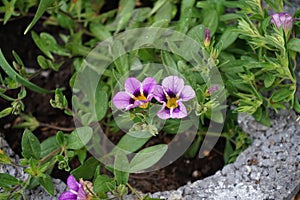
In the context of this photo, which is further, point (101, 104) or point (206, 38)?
point (101, 104)

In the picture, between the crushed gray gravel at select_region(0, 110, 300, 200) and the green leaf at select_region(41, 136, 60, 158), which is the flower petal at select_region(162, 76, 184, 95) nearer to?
the crushed gray gravel at select_region(0, 110, 300, 200)

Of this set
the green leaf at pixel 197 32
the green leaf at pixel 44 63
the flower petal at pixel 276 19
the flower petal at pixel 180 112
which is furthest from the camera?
the green leaf at pixel 44 63

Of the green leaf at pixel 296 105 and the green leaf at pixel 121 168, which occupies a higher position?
the green leaf at pixel 121 168

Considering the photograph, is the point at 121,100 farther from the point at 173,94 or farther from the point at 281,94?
the point at 281,94

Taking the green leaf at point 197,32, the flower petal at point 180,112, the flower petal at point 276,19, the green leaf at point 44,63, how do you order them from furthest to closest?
the green leaf at point 44,63
the green leaf at point 197,32
the flower petal at point 276,19
the flower petal at point 180,112

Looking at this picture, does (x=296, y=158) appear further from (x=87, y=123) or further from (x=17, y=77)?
(x=17, y=77)

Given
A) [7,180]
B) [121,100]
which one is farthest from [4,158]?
[121,100]

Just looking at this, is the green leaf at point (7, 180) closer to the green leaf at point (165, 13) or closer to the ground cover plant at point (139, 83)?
the ground cover plant at point (139, 83)

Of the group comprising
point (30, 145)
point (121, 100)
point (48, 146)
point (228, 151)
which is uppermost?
point (121, 100)

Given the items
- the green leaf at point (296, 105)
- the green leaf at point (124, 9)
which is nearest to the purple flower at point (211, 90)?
the green leaf at point (296, 105)
